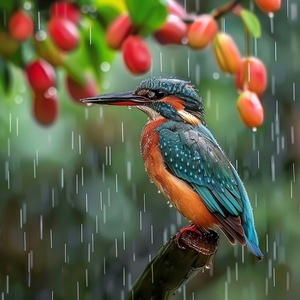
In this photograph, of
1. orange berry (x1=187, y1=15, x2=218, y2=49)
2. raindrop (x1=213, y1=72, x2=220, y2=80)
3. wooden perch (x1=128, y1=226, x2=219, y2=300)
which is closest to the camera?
wooden perch (x1=128, y1=226, x2=219, y2=300)

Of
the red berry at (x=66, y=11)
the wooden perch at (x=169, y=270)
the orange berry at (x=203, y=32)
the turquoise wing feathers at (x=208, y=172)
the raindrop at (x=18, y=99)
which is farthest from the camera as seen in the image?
the raindrop at (x=18, y=99)

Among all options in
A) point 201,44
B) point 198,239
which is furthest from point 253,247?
point 201,44

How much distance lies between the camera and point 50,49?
1216 millimetres

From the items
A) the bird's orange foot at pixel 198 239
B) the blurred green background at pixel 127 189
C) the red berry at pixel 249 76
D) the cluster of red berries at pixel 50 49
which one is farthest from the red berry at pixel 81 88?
the blurred green background at pixel 127 189

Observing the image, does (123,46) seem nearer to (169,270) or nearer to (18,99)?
(169,270)

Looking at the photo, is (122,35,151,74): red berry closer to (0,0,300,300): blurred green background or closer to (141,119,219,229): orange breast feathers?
(141,119,219,229): orange breast feathers

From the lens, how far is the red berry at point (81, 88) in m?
1.25

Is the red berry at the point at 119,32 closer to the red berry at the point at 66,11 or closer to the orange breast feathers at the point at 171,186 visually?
the red berry at the point at 66,11

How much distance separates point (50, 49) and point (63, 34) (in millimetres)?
87

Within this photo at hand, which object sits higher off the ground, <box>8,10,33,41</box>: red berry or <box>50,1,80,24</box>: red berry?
<box>50,1,80,24</box>: red berry

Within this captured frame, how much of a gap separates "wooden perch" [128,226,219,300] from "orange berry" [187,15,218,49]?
282 millimetres

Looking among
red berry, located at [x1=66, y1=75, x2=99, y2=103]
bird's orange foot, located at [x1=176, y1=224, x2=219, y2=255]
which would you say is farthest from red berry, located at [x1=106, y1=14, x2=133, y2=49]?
bird's orange foot, located at [x1=176, y1=224, x2=219, y2=255]

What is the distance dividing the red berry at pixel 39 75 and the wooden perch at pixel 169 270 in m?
0.37

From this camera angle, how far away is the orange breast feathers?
3.16ft
